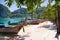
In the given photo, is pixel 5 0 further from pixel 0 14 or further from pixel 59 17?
pixel 0 14

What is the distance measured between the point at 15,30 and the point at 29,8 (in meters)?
9.83

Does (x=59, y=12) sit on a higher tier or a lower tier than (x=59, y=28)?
higher

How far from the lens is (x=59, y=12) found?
7852mm

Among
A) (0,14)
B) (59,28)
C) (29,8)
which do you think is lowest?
(0,14)

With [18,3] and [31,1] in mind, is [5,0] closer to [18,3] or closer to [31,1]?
[18,3]

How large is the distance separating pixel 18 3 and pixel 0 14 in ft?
267

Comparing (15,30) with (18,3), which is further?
(15,30)

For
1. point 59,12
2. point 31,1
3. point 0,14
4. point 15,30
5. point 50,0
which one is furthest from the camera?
point 0,14

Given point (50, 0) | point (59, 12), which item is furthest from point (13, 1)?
point (59, 12)

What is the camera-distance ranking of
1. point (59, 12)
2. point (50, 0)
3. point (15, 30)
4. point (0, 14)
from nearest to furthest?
point (50, 0) → point (59, 12) → point (15, 30) → point (0, 14)

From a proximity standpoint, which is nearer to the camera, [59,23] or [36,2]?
[36,2]

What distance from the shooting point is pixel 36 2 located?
132 inches

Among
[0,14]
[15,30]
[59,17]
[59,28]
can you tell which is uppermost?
[59,17]

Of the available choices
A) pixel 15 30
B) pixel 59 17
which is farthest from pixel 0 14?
pixel 59 17
